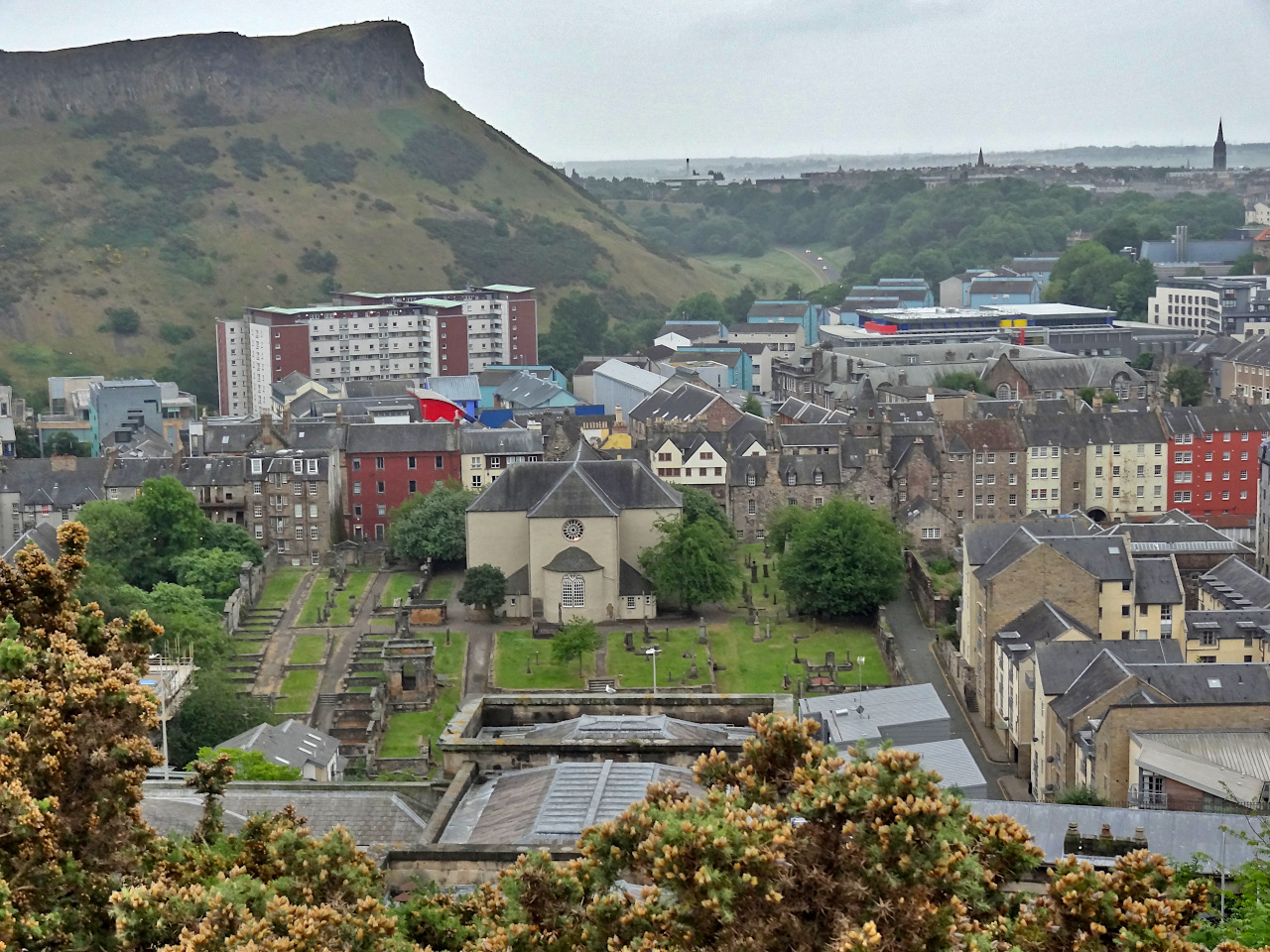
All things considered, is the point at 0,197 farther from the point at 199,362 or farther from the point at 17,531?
the point at 17,531

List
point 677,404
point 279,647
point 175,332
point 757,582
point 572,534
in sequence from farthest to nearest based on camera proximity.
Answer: point 175,332
point 677,404
point 757,582
point 572,534
point 279,647

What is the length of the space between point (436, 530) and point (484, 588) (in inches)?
333

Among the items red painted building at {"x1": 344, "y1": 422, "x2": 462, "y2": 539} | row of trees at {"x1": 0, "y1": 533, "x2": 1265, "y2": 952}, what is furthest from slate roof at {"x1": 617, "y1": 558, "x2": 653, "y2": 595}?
row of trees at {"x1": 0, "y1": 533, "x2": 1265, "y2": 952}

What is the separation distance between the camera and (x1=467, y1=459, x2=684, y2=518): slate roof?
7562cm

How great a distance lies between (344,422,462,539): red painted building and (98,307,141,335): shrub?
2667 inches

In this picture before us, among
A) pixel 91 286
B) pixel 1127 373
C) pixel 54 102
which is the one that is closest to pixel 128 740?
pixel 1127 373

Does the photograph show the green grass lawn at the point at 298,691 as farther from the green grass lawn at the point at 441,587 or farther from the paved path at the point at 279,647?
the green grass lawn at the point at 441,587

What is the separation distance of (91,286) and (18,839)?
147152 mm

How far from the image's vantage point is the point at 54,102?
19588 cm

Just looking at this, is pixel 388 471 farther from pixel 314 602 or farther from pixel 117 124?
pixel 117 124

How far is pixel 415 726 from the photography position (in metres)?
61.3

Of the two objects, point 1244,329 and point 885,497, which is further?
point 1244,329

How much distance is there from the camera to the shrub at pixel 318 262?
172 m

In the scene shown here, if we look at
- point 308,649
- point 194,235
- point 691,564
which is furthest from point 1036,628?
point 194,235
